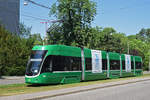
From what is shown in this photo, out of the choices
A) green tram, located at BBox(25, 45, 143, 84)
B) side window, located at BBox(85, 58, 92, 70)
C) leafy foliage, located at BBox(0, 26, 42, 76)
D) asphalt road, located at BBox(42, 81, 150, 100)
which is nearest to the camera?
asphalt road, located at BBox(42, 81, 150, 100)

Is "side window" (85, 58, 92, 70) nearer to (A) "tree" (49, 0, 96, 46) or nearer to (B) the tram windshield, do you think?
(B) the tram windshield

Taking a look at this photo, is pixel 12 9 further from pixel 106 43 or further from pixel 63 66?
pixel 63 66

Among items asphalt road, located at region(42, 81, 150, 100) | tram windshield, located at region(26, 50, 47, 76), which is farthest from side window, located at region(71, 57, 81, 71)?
asphalt road, located at region(42, 81, 150, 100)

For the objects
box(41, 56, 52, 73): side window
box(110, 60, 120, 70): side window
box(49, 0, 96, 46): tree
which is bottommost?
box(110, 60, 120, 70): side window

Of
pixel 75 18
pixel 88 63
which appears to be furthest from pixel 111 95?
pixel 75 18

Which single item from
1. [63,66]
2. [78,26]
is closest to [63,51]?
[63,66]

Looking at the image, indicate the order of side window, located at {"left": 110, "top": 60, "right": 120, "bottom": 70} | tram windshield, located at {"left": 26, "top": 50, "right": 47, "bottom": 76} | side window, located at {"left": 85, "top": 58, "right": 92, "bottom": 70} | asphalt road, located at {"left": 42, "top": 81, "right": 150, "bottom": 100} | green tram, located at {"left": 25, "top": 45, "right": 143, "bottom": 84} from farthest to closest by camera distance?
1. side window, located at {"left": 110, "top": 60, "right": 120, "bottom": 70}
2. side window, located at {"left": 85, "top": 58, "right": 92, "bottom": 70}
3. green tram, located at {"left": 25, "top": 45, "right": 143, "bottom": 84}
4. tram windshield, located at {"left": 26, "top": 50, "right": 47, "bottom": 76}
5. asphalt road, located at {"left": 42, "top": 81, "right": 150, "bottom": 100}

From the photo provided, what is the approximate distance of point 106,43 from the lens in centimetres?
7031

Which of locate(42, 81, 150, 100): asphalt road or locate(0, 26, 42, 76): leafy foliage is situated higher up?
locate(0, 26, 42, 76): leafy foliage

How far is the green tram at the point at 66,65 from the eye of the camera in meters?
17.2

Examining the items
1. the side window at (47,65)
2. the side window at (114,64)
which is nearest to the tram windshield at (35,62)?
the side window at (47,65)

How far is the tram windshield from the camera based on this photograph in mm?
17125

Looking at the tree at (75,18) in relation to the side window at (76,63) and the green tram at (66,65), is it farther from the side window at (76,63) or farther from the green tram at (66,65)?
the side window at (76,63)

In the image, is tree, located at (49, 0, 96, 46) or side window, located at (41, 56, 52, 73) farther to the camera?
tree, located at (49, 0, 96, 46)
